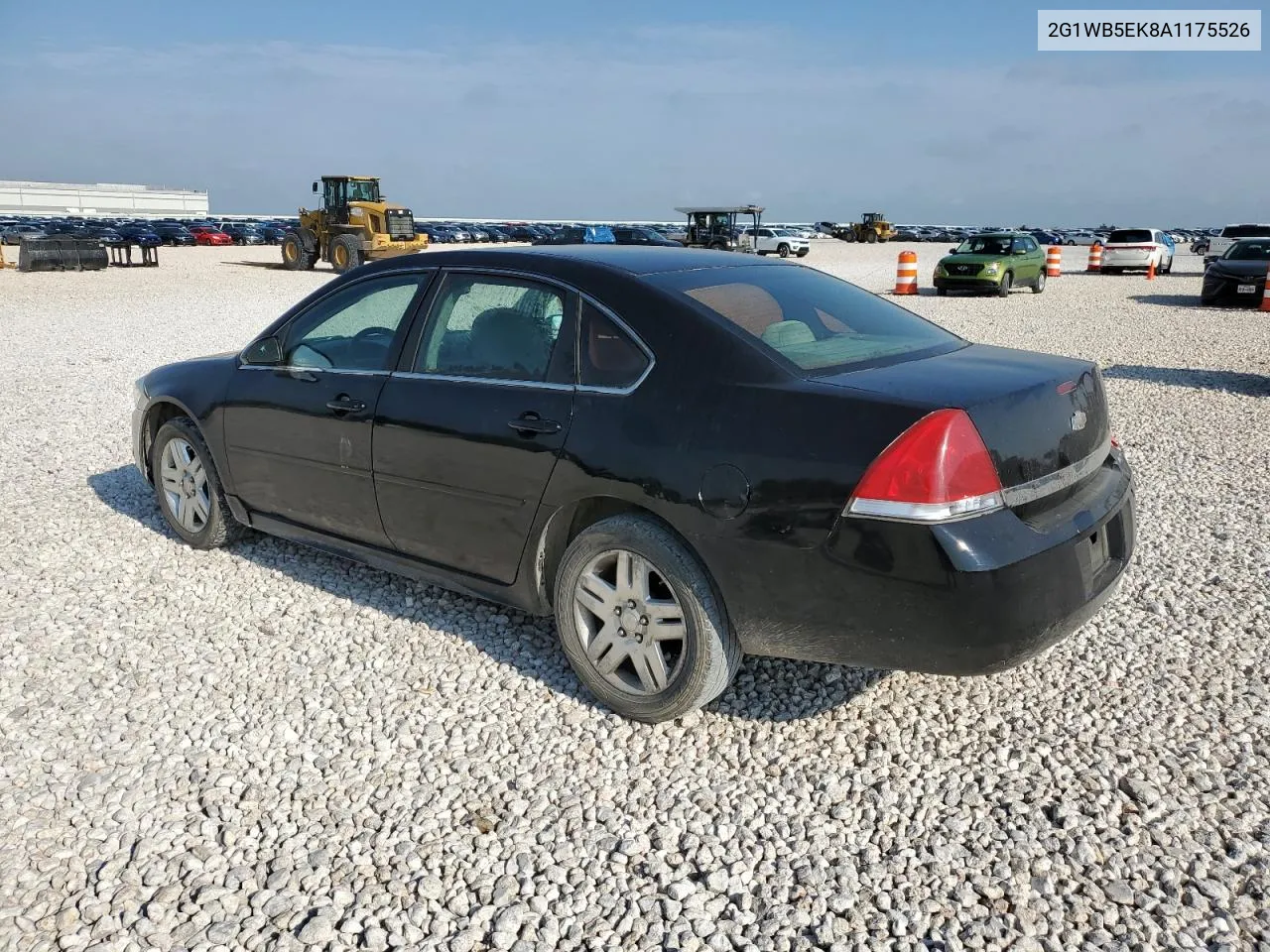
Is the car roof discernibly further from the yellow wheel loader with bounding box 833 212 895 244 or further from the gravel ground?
the yellow wheel loader with bounding box 833 212 895 244

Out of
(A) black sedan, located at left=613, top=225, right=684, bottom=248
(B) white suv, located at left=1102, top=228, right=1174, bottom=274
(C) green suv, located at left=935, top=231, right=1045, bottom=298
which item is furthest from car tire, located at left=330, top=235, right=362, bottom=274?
(B) white suv, located at left=1102, top=228, right=1174, bottom=274

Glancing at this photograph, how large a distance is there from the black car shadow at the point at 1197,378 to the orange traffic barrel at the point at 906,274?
9812 mm

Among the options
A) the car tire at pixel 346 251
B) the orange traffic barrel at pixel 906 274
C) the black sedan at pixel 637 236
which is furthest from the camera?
the black sedan at pixel 637 236

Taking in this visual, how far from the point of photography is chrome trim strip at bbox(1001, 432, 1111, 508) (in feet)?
9.42

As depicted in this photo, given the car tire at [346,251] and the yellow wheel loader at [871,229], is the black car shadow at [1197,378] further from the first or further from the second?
the yellow wheel loader at [871,229]

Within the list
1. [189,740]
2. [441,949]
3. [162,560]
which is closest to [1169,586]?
[441,949]

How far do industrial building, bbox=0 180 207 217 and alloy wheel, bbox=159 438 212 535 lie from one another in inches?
4712

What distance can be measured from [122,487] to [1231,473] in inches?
293

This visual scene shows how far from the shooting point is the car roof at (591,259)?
3645 millimetres

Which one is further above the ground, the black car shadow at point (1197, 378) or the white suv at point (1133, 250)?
the white suv at point (1133, 250)

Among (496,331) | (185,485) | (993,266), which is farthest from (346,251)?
(496,331)

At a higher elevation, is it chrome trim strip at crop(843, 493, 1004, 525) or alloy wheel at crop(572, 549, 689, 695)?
chrome trim strip at crop(843, 493, 1004, 525)

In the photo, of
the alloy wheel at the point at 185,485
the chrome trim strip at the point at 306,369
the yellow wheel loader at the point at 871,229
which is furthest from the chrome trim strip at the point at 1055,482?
the yellow wheel loader at the point at 871,229

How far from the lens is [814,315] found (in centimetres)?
358
